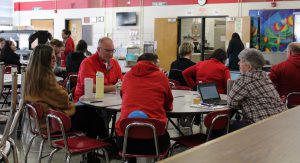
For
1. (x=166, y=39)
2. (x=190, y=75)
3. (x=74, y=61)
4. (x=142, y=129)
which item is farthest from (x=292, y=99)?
(x=166, y=39)

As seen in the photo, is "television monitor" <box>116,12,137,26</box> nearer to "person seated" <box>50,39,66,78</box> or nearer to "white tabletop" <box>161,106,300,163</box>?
"person seated" <box>50,39,66,78</box>

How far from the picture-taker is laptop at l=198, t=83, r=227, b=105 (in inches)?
153

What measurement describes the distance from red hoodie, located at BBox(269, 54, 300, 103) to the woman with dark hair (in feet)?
13.8

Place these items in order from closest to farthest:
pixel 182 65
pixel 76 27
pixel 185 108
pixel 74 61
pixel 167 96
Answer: pixel 167 96 < pixel 185 108 < pixel 182 65 < pixel 74 61 < pixel 76 27

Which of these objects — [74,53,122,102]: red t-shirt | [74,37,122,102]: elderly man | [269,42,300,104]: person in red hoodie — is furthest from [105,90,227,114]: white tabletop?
[269,42,300,104]: person in red hoodie

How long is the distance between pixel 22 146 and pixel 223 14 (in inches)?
280

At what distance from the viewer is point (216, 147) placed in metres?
1.17

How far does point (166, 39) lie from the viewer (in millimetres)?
11617

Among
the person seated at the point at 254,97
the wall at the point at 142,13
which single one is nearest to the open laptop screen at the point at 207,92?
the person seated at the point at 254,97

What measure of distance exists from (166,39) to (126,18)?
5.27 ft

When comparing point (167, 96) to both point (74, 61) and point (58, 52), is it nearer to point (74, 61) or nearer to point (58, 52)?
point (74, 61)

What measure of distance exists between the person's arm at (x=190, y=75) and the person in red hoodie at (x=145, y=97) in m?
2.31

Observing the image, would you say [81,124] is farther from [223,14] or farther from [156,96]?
[223,14]

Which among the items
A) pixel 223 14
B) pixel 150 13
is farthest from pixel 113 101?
pixel 150 13
